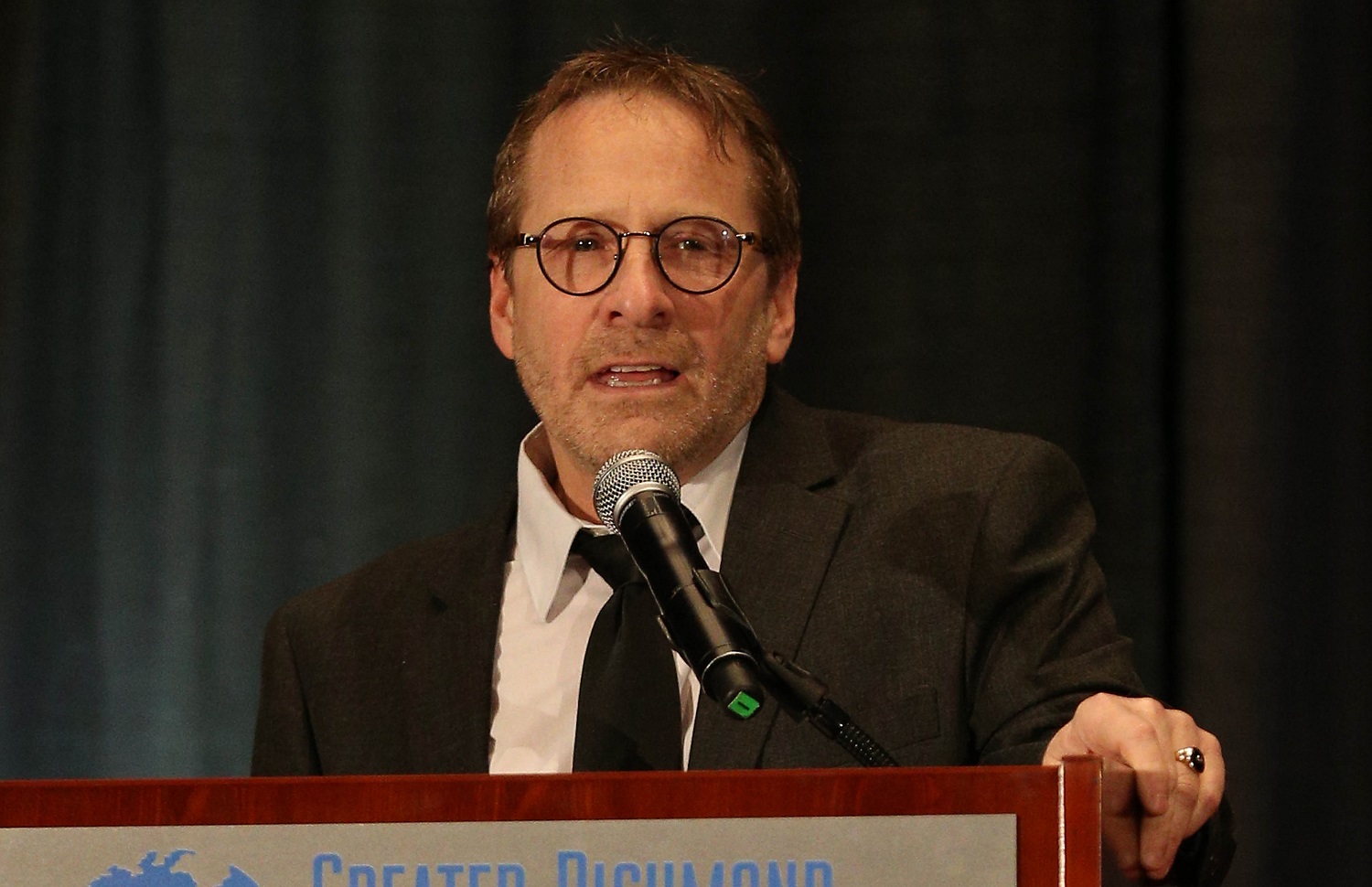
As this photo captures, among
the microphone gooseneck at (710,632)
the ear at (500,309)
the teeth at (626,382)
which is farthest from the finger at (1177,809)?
the ear at (500,309)

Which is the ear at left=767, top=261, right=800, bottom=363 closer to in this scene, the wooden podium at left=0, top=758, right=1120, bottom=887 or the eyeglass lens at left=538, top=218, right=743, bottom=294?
the eyeglass lens at left=538, top=218, right=743, bottom=294

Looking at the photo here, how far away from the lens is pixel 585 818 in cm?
86

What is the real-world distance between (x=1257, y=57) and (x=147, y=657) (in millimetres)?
1838

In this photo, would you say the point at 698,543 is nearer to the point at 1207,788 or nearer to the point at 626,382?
the point at 626,382

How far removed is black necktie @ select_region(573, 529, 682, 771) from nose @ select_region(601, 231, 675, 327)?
0.29 m

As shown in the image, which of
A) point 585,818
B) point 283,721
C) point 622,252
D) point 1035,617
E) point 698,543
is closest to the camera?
point 585,818

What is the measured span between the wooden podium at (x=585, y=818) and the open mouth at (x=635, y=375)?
85 centimetres

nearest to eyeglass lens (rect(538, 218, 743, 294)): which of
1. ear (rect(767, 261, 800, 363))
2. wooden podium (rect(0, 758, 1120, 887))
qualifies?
ear (rect(767, 261, 800, 363))

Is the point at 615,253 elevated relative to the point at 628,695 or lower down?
elevated

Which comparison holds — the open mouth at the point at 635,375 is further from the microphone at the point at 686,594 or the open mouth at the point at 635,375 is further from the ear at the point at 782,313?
the microphone at the point at 686,594

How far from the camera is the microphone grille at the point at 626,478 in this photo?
44.5 inches

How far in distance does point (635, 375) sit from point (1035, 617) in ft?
1.60

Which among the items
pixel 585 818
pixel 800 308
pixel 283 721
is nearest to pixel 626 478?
pixel 585 818

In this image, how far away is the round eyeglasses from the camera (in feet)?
5.54
